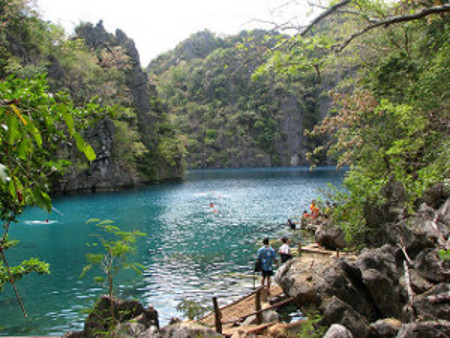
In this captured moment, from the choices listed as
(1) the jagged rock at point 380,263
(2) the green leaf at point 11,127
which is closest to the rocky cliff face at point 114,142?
(1) the jagged rock at point 380,263

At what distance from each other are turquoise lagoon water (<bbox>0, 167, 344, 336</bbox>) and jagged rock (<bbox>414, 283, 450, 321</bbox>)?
614 cm

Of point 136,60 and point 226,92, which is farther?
point 226,92

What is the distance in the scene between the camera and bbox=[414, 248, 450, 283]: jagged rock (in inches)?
279

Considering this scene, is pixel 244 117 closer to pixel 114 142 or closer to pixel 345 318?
pixel 114 142

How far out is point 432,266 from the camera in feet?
24.1

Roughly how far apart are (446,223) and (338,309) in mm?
3865

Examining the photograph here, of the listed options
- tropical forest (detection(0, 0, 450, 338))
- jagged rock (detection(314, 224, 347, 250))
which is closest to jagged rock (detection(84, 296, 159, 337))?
tropical forest (detection(0, 0, 450, 338))

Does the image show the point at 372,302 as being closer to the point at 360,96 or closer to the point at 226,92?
the point at 360,96

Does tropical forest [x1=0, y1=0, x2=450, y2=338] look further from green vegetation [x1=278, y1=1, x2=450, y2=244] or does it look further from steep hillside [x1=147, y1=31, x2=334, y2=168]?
steep hillside [x1=147, y1=31, x2=334, y2=168]

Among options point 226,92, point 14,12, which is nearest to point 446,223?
point 14,12

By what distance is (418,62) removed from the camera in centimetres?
1404

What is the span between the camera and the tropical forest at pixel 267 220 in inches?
197

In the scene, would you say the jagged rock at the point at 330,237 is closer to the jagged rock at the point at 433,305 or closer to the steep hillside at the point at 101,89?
the jagged rock at the point at 433,305

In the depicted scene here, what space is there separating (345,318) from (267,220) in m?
19.1
